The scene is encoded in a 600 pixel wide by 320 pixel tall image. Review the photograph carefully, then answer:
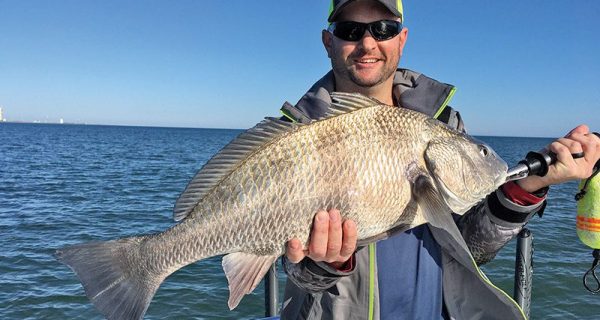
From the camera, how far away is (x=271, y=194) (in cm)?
244

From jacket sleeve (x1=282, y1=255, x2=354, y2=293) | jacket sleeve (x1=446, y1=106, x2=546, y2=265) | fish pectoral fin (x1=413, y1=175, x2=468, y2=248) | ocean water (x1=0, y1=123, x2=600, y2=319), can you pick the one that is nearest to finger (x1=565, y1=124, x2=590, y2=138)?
jacket sleeve (x1=446, y1=106, x2=546, y2=265)

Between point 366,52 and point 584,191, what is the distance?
181cm

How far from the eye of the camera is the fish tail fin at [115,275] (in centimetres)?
255

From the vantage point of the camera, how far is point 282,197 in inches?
95.3

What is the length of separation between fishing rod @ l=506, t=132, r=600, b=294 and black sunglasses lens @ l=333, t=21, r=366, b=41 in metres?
1.48

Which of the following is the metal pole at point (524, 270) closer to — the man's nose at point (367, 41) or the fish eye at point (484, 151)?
the fish eye at point (484, 151)

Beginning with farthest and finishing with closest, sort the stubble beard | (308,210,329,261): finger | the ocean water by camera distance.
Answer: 1. the ocean water
2. the stubble beard
3. (308,210,329,261): finger

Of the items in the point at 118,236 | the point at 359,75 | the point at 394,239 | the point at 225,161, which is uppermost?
the point at 359,75

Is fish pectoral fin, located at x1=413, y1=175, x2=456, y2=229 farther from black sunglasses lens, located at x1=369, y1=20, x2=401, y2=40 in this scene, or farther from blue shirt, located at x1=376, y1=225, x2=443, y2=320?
black sunglasses lens, located at x1=369, y1=20, x2=401, y2=40

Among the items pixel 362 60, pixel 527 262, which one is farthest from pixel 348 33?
pixel 527 262

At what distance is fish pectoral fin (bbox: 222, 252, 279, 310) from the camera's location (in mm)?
2533

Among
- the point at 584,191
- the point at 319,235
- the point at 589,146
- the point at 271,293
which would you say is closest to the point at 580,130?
the point at 589,146

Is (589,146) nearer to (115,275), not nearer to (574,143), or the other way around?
(574,143)

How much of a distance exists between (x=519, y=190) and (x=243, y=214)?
5.72 ft
